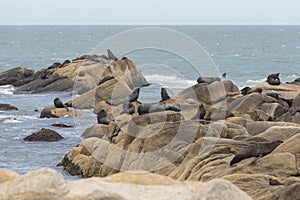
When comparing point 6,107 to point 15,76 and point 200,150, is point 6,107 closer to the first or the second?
point 15,76

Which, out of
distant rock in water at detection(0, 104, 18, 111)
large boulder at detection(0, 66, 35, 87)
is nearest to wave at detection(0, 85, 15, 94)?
large boulder at detection(0, 66, 35, 87)

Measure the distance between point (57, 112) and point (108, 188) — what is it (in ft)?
91.9

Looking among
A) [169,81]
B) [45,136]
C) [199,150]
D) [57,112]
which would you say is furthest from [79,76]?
[199,150]

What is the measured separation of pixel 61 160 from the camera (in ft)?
71.1

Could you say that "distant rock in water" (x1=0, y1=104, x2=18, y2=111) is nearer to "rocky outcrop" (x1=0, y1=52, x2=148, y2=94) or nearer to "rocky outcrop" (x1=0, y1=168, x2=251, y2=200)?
"rocky outcrop" (x1=0, y1=52, x2=148, y2=94)

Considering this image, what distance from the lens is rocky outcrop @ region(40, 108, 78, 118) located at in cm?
3284

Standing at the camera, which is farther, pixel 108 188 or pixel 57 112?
pixel 57 112

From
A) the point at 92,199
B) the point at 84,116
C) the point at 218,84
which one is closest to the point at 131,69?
the point at 84,116

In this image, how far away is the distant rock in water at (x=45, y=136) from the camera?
26234mm

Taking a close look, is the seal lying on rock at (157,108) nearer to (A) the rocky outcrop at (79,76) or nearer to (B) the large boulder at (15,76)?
(A) the rocky outcrop at (79,76)

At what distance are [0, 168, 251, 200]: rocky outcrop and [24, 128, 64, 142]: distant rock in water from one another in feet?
67.2

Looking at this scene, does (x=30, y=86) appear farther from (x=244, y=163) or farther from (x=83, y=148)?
(x=244, y=163)

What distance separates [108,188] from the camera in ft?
18.6

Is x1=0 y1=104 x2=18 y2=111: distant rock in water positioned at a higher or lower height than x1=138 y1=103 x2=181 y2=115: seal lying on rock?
lower
